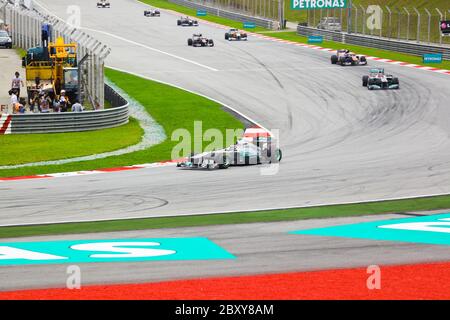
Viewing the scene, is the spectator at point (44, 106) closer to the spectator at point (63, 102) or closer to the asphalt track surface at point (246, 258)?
the spectator at point (63, 102)

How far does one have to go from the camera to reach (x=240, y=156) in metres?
Answer: 27.6

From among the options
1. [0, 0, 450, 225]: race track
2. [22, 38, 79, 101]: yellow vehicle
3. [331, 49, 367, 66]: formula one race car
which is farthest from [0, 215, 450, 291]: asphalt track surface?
[331, 49, 367, 66]: formula one race car

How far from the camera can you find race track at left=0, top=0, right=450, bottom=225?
21.9m

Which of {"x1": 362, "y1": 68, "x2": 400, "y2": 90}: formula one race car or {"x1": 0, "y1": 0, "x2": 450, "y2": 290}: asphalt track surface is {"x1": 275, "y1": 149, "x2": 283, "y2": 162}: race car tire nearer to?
{"x1": 0, "y1": 0, "x2": 450, "y2": 290}: asphalt track surface

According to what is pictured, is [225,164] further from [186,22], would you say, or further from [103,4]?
[103,4]

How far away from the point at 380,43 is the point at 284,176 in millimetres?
37223

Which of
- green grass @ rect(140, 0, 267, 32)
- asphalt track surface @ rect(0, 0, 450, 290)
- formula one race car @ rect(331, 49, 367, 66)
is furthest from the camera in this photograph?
green grass @ rect(140, 0, 267, 32)

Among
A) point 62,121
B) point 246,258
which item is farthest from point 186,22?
point 246,258

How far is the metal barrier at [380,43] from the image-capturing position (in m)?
55.3

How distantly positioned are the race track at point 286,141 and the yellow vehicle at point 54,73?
4448mm

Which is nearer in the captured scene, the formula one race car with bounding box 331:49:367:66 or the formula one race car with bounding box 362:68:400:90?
the formula one race car with bounding box 362:68:400:90

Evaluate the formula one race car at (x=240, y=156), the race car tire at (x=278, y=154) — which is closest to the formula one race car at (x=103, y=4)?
the formula one race car at (x=240, y=156)

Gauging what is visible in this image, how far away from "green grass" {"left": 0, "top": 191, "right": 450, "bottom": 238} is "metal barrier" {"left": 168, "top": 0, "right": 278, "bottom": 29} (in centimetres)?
5625
